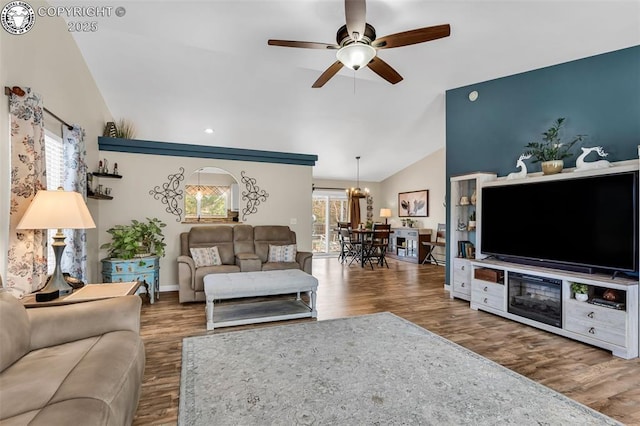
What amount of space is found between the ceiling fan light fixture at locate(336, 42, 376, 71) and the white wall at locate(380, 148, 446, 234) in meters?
6.22

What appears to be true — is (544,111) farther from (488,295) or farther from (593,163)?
(488,295)

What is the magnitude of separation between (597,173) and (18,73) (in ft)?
17.2

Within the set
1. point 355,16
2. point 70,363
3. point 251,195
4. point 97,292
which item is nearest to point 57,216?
point 97,292

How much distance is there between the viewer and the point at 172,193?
524 centimetres

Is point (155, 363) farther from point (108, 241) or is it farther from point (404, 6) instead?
point (404, 6)

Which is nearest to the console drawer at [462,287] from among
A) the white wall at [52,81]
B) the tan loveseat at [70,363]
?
the tan loveseat at [70,363]

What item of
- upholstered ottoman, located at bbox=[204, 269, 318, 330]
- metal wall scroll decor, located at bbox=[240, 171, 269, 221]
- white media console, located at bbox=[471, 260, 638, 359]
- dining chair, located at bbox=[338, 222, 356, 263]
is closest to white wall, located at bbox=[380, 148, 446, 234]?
dining chair, located at bbox=[338, 222, 356, 263]

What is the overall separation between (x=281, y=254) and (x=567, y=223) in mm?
3760

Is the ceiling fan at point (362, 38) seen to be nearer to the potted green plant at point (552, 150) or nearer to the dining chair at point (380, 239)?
the potted green plant at point (552, 150)

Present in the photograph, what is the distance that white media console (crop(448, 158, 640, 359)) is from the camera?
2.91 metres

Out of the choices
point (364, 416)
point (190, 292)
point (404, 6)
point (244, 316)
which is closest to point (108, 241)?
point (190, 292)

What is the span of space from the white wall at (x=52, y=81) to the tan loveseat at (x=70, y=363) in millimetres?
909

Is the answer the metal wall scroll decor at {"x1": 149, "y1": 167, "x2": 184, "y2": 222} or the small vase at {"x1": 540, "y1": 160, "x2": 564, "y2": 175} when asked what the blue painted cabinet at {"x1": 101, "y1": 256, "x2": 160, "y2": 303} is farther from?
the small vase at {"x1": 540, "y1": 160, "x2": 564, "y2": 175}

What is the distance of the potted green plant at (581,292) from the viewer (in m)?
3.19
